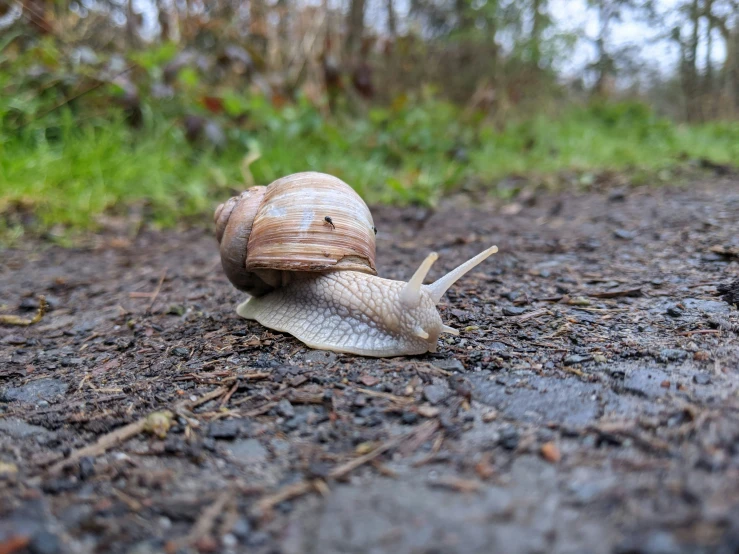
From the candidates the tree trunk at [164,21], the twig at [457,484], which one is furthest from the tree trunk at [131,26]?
the twig at [457,484]

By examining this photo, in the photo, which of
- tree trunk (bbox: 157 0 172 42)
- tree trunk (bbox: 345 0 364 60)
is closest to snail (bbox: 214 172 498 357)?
tree trunk (bbox: 157 0 172 42)

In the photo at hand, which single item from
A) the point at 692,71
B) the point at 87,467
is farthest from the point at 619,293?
the point at 692,71

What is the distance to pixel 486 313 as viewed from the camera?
2.48 m

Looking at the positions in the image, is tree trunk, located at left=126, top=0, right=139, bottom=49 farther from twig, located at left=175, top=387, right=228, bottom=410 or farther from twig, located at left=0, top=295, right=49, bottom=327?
twig, located at left=175, top=387, right=228, bottom=410

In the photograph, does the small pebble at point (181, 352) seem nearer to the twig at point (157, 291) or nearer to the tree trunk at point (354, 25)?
the twig at point (157, 291)

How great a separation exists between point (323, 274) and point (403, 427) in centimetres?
110

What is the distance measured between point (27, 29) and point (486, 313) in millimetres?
6723

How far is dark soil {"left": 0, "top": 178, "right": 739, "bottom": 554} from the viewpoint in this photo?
1129mm

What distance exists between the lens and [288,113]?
6660 millimetres

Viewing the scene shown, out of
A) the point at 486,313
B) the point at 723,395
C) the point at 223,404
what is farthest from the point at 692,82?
the point at 223,404

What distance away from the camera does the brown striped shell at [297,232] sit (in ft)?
7.86

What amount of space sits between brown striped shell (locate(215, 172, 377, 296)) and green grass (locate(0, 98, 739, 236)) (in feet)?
8.32

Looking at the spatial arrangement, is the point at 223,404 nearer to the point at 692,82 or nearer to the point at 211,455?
the point at 211,455

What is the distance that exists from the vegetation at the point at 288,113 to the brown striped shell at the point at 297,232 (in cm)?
271
